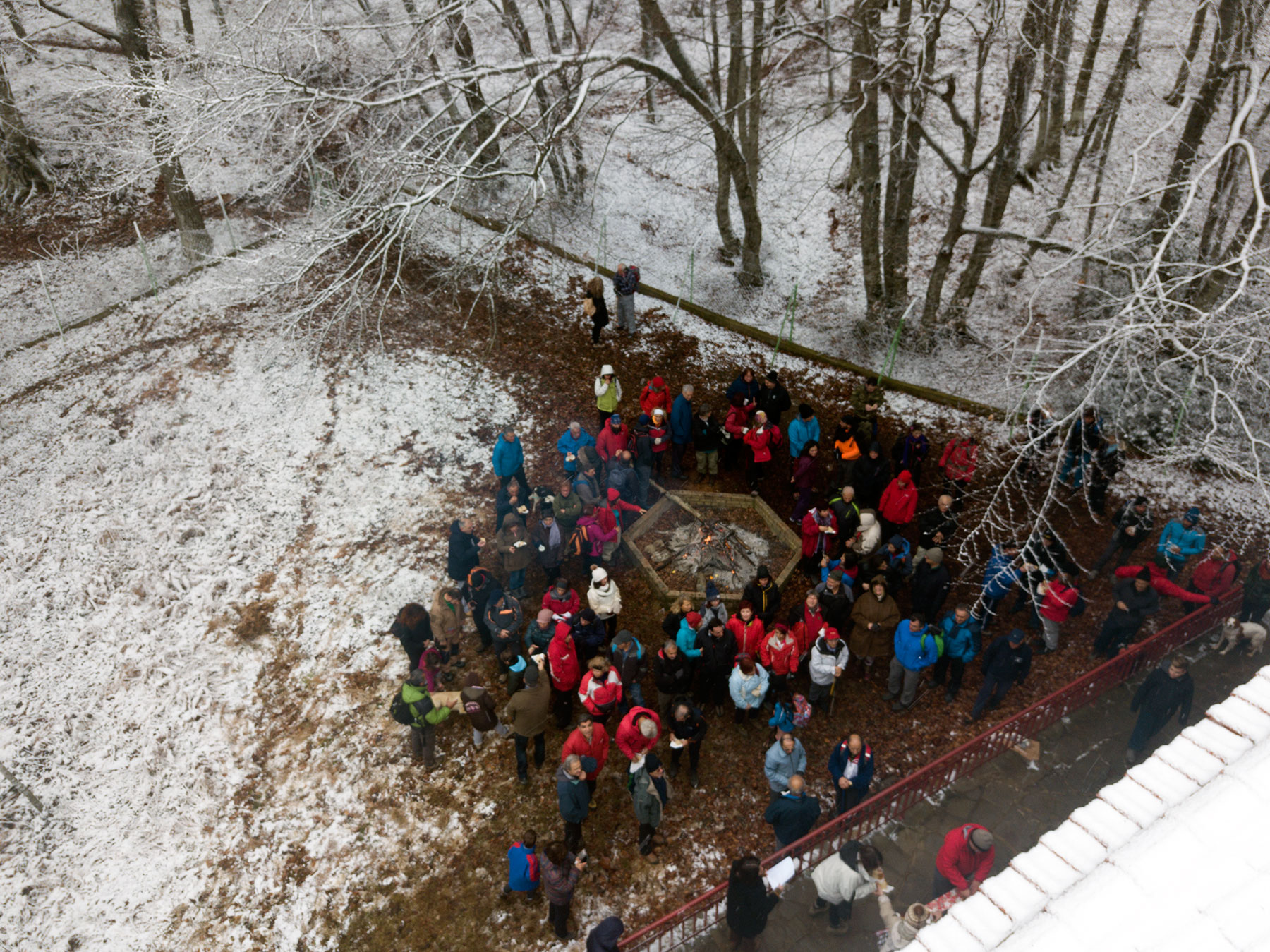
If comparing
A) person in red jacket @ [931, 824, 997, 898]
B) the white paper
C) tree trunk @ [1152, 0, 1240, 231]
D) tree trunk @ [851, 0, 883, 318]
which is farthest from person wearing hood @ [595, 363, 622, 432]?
tree trunk @ [1152, 0, 1240, 231]

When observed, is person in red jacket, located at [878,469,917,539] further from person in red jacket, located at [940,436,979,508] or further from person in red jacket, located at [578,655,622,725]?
person in red jacket, located at [578,655,622,725]

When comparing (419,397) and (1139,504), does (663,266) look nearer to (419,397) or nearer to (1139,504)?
(419,397)

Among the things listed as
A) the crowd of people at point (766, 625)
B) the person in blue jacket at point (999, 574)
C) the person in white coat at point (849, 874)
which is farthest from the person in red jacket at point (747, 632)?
the person in blue jacket at point (999, 574)

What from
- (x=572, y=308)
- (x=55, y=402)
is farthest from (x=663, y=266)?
(x=55, y=402)

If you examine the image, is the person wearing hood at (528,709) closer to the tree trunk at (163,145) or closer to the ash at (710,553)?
the ash at (710,553)

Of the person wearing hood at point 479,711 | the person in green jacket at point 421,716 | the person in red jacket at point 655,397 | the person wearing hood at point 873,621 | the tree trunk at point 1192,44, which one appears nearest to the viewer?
the person in green jacket at point 421,716

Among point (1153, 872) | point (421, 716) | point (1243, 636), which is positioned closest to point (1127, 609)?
point (1243, 636)
